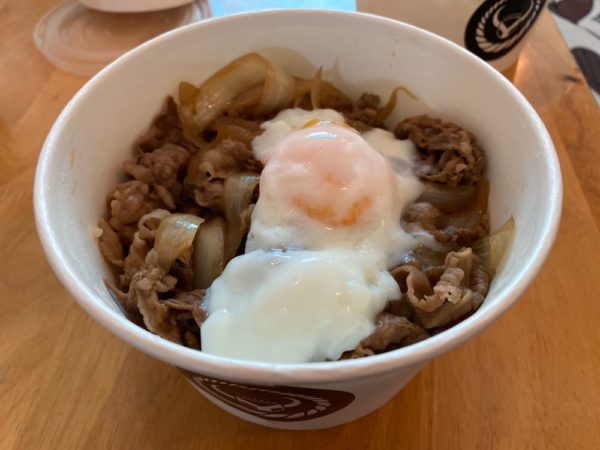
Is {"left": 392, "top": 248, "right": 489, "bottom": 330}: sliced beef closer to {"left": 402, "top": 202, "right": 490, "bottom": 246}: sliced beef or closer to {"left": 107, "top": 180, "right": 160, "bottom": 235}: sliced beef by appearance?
{"left": 402, "top": 202, "right": 490, "bottom": 246}: sliced beef

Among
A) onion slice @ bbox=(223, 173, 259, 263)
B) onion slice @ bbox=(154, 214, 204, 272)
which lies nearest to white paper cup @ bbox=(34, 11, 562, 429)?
onion slice @ bbox=(154, 214, 204, 272)

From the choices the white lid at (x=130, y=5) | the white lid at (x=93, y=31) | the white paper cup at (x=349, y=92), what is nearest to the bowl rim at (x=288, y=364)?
the white paper cup at (x=349, y=92)

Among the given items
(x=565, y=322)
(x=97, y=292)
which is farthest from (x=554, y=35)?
(x=97, y=292)

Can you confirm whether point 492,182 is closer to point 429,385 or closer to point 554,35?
point 429,385

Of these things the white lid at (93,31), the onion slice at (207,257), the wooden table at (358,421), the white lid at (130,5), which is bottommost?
the wooden table at (358,421)

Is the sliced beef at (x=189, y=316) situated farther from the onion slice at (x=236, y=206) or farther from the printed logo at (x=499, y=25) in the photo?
the printed logo at (x=499, y=25)

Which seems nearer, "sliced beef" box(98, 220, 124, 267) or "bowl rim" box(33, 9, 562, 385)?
"bowl rim" box(33, 9, 562, 385)
